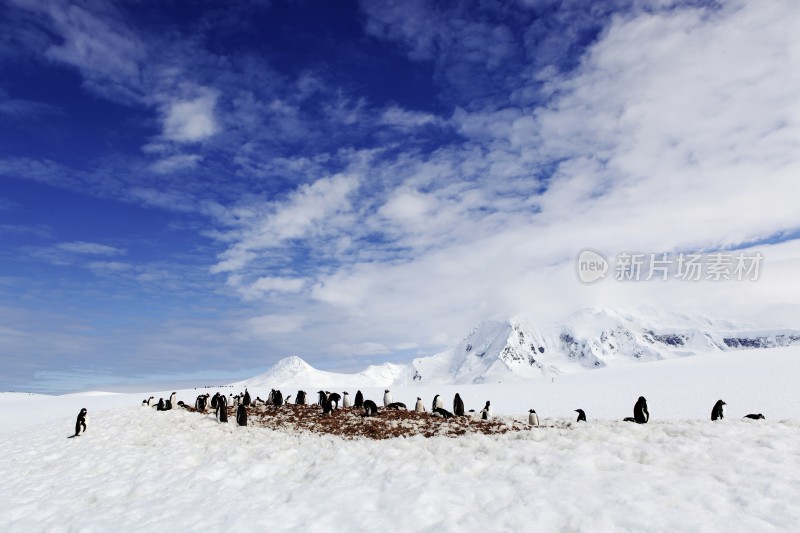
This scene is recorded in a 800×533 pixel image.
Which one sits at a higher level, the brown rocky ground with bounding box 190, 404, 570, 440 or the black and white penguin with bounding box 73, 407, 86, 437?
the black and white penguin with bounding box 73, 407, 86, 437

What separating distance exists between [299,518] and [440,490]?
11.2ft

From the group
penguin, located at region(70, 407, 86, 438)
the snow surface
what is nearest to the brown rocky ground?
the snow surface

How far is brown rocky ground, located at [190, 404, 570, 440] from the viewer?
19.1 metres

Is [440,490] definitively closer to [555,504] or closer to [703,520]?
[555,504]

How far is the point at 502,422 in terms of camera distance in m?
22.0

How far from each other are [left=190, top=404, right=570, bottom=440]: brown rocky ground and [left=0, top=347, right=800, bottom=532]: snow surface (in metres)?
1.44

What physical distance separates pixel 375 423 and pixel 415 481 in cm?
881

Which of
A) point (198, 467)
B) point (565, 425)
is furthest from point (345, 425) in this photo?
point (565, 425)

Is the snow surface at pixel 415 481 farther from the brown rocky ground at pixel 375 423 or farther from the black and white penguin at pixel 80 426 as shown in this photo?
the black and white penguin at pixel 80 426

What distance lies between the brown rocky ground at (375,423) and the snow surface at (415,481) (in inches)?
56.8

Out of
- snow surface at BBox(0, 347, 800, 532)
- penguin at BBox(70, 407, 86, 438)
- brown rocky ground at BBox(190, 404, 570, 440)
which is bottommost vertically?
snow surface at BBox(0, 347, 800, 532)

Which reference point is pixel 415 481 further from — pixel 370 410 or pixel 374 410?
pixel 370 410

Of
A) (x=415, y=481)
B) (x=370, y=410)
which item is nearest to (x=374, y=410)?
(x=370, y=410)

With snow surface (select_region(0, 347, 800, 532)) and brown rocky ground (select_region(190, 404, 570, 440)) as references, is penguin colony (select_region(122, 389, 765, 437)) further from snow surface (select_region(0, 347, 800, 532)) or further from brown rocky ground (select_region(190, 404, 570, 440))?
snow surface (select_region(0, 347, 800, 532))
